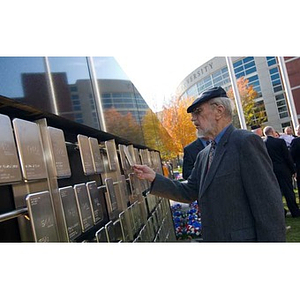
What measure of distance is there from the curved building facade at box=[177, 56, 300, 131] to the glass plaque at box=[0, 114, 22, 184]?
6.41 metres

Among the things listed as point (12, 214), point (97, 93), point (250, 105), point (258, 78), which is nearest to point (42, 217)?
point (12, 214)

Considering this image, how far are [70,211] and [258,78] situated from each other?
17043 millimetres

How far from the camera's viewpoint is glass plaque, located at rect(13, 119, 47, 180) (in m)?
0.92

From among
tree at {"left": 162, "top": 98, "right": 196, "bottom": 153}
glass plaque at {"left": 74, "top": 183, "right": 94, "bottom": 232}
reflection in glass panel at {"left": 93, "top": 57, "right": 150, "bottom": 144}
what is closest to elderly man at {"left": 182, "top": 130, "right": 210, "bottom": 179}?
reflection in glass panel at {"left": 93, "top": 57, "right": 150, "bottom": 144}

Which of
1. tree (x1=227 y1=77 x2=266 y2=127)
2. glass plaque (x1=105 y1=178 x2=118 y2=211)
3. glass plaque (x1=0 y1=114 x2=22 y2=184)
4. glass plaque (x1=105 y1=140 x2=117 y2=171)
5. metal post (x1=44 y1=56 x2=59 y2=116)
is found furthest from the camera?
tree (x1=227 y1=77 x2=266 y2=127)

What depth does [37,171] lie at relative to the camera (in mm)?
989

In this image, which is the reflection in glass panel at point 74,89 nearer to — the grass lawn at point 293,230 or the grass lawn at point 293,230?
the grass lawn at point 293,230

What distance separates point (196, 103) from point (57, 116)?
70cm

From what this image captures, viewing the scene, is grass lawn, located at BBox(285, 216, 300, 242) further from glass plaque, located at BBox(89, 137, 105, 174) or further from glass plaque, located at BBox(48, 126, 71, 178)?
glass plaque, located at BBox(48, 126, 71, 178)

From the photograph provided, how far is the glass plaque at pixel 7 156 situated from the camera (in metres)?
0.83

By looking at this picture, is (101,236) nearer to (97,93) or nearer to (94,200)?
(94,200)

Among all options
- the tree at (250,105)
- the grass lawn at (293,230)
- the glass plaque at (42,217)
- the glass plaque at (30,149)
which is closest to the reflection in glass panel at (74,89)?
the glass plaque at (30,149)
